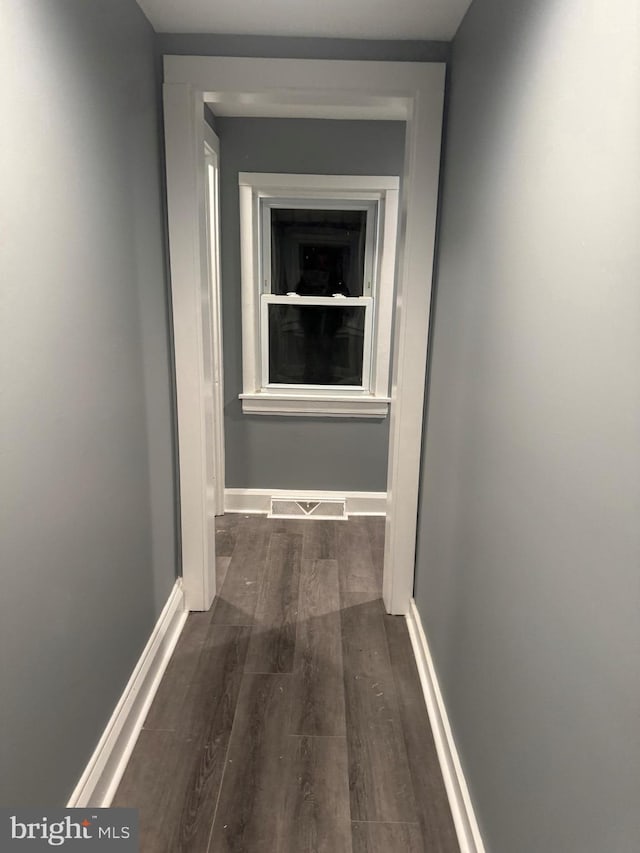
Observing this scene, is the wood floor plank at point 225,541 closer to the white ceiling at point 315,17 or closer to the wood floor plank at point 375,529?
the wood floor plank at point 375,529

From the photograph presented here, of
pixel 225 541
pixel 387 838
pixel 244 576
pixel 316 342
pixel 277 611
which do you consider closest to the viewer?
pixel 387 838

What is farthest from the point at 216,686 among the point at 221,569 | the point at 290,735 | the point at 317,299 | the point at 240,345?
the point at 317,299

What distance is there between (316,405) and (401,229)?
1476mm

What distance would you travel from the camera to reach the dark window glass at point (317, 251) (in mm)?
3549

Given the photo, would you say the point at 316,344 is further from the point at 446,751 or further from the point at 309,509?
the point at 446,751

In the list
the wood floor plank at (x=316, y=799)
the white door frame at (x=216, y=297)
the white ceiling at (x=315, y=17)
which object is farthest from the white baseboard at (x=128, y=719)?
the white ceiling at (x=315, y=17)

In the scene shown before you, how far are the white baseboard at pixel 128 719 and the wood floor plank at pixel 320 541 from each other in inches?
37.0

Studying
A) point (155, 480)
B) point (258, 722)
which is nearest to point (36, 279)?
point (155, 480)

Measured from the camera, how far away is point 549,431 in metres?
1.11

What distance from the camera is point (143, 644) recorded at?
82.3 inches

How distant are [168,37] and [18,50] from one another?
1.16 m

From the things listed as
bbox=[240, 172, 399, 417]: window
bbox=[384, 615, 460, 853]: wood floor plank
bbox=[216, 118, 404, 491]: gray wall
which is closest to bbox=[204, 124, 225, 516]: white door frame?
bbox=[216, 118, 404, 491]: gray wall

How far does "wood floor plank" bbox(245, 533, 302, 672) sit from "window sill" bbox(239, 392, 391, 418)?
0.78m

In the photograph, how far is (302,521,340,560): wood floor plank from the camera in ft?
10.7
